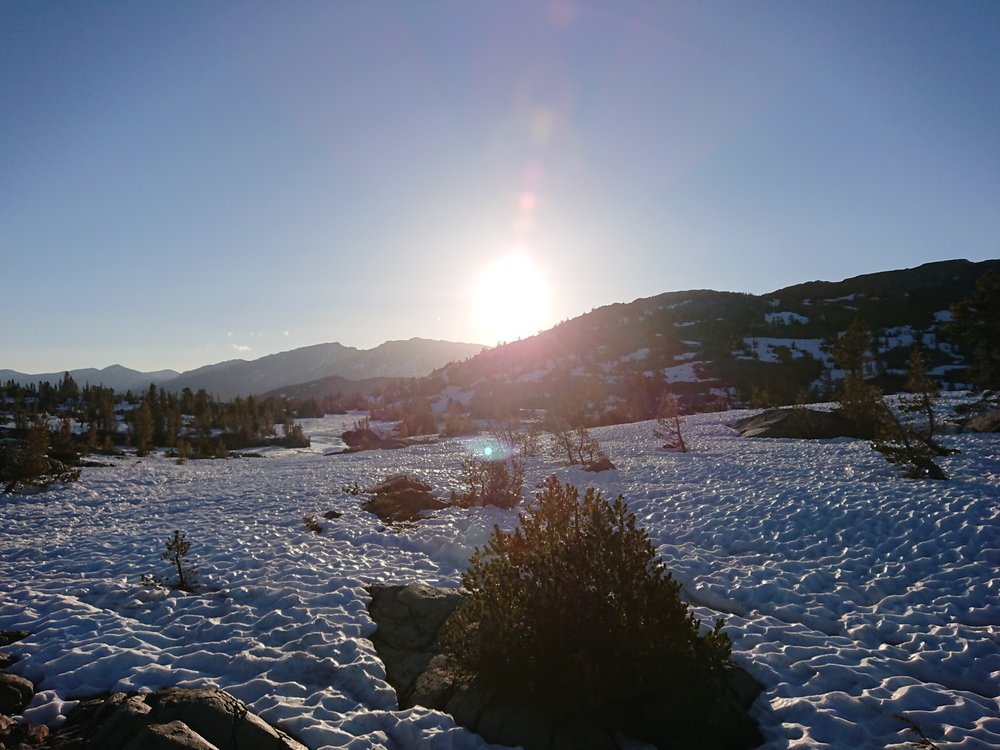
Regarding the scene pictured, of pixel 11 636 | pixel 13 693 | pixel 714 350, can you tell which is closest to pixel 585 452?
pixel 11 636

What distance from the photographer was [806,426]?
25984 millimetres

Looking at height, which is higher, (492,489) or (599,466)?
(492,489)

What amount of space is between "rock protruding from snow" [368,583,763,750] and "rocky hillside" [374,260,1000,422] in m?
45.9

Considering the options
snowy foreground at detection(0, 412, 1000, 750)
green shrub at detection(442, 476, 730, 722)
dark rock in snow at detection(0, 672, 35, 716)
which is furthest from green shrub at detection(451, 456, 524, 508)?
dark rock in snow at detection(0, 672, 35, 716)

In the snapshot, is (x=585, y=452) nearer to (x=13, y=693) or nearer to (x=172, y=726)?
(x=13, y=693)

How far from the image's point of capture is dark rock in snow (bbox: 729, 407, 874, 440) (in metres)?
24.8

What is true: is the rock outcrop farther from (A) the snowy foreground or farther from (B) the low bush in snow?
(B) the low bush in snow

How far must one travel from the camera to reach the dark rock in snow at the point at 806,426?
24.8 m

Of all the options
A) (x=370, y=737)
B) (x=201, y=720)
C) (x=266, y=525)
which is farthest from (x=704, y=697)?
(x=266, y=525)

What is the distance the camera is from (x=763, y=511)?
12.6m

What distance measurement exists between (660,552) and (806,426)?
1997cm

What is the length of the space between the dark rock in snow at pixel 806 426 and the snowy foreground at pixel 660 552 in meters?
7.82

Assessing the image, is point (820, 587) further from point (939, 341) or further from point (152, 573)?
point (939, 341)

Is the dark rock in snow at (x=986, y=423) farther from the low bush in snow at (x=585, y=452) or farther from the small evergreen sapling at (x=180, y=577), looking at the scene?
the small evergreen sapling at (x=180, y=577)
